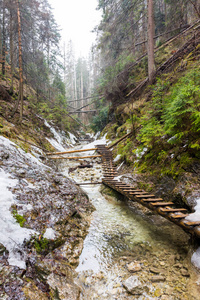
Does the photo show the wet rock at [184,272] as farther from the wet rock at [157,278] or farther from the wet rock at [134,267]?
the wet rock at [134,267]

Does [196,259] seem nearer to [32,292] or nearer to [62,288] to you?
[62,288]

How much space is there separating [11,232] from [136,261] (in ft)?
6.76

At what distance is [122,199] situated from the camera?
18.2 ft

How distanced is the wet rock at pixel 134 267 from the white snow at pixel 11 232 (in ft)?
5.22

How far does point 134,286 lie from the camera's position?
82.5 inches

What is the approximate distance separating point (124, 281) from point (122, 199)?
337cm

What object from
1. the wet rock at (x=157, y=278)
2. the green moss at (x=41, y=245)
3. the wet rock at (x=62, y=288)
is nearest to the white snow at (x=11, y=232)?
the green moss at (x=41, y=245)

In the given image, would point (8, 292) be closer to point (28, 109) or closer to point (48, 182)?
point (48, 182)

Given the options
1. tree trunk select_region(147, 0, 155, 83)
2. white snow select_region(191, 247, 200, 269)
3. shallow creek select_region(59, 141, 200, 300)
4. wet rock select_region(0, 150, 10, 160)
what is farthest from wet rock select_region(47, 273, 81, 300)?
tree trunk select_region(147, 0, 155, 83)

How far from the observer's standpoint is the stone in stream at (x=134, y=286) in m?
2.03

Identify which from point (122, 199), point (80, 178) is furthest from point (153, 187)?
point (80, 178)

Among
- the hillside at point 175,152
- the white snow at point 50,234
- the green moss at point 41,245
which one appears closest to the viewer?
the green moss at point 41,245

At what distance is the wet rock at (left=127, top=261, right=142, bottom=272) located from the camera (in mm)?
2371

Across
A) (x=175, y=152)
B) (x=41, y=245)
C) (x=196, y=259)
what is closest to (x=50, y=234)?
(x=41, y=245)
